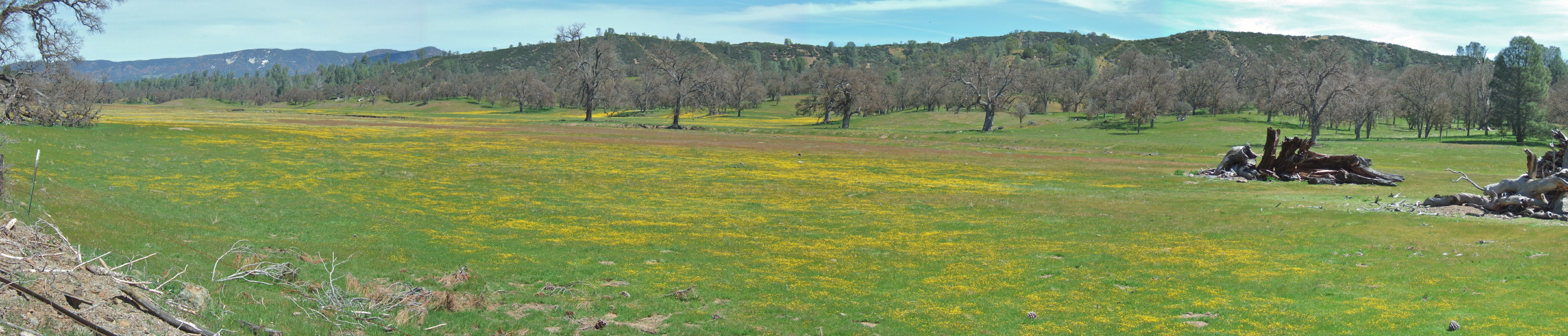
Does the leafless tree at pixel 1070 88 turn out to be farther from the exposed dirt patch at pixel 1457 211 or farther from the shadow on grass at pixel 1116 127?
the exposed dirt patch at pixel 1457 211

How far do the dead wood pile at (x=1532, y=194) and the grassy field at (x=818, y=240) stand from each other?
1307 millimetres

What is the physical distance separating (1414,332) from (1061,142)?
6044 centimetres

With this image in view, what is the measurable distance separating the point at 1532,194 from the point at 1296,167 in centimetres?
1523

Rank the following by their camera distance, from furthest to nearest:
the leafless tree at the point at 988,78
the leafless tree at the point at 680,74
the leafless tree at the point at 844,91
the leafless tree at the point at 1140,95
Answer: the leafless tree at the point at 844,91 → the leafless tree at the point at 680,74 → the leafless tree at the point at 1140,95 → the leafless tree at the point at 988,78

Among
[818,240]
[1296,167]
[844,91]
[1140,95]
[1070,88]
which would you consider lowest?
[818,240]

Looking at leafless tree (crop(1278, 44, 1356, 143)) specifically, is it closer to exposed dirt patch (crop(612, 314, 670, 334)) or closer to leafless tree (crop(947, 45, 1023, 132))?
leafless tree (crop(947, 45, 1023, 132))

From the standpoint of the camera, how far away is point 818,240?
67.6ft

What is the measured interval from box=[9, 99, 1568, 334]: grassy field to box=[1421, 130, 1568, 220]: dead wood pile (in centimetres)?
131

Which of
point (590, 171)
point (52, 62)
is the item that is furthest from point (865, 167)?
point (52, 62)

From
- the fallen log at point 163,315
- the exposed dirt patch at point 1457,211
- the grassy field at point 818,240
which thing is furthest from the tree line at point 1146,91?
the fallen log at point 163,315

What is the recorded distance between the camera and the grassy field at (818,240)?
12.6 metres

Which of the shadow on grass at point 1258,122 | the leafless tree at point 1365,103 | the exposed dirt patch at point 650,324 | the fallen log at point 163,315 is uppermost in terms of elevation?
the leafless tree at point 1365,103

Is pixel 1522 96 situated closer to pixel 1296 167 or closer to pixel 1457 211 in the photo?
pixel 1296 167

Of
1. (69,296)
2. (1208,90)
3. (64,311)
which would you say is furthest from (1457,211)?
(1208,90)
